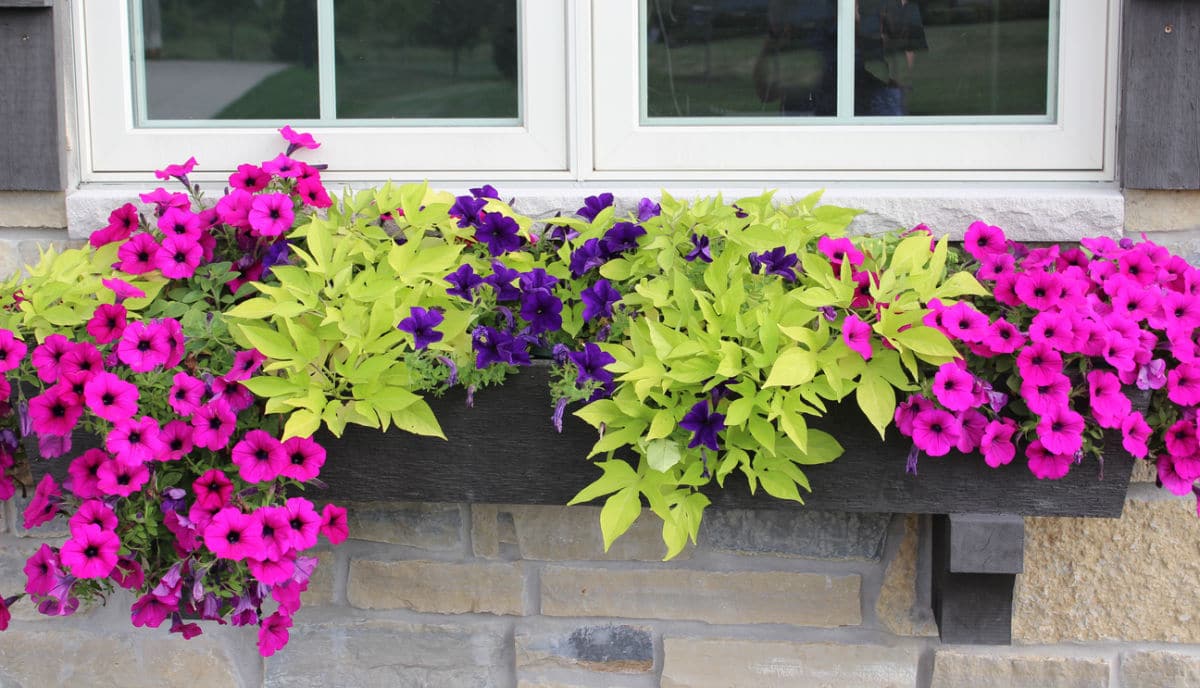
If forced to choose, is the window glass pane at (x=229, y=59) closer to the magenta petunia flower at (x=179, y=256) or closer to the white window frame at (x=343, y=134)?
the white window frame at (x=343, y=134)

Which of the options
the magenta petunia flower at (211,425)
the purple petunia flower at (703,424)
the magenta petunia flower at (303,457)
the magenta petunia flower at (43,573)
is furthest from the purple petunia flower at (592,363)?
the magenta petunia flower at (43,573)

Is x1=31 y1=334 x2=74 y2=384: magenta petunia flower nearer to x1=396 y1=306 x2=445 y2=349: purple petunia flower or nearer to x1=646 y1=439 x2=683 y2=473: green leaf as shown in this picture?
x1=396 y1=306 x2=445 y2=349: purple petunia flower

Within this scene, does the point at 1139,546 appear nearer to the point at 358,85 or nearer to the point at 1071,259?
the point at 1071,259

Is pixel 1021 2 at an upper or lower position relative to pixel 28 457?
upper

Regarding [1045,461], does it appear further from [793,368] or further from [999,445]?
[793,368]

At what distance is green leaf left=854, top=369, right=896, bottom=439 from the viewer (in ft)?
4.80

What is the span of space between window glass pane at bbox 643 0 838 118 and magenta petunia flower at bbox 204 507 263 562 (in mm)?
999

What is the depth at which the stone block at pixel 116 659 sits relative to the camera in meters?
1.97

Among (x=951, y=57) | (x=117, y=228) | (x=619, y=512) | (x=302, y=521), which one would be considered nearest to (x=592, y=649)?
(x=619, y=512)

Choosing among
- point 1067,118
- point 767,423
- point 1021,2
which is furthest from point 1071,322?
point 1021,2

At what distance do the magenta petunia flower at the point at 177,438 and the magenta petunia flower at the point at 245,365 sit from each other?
0.09m

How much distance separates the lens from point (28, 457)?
1.69 meters

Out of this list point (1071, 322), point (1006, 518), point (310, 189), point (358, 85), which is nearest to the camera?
point (1071, 322)

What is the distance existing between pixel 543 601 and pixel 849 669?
0.54m
